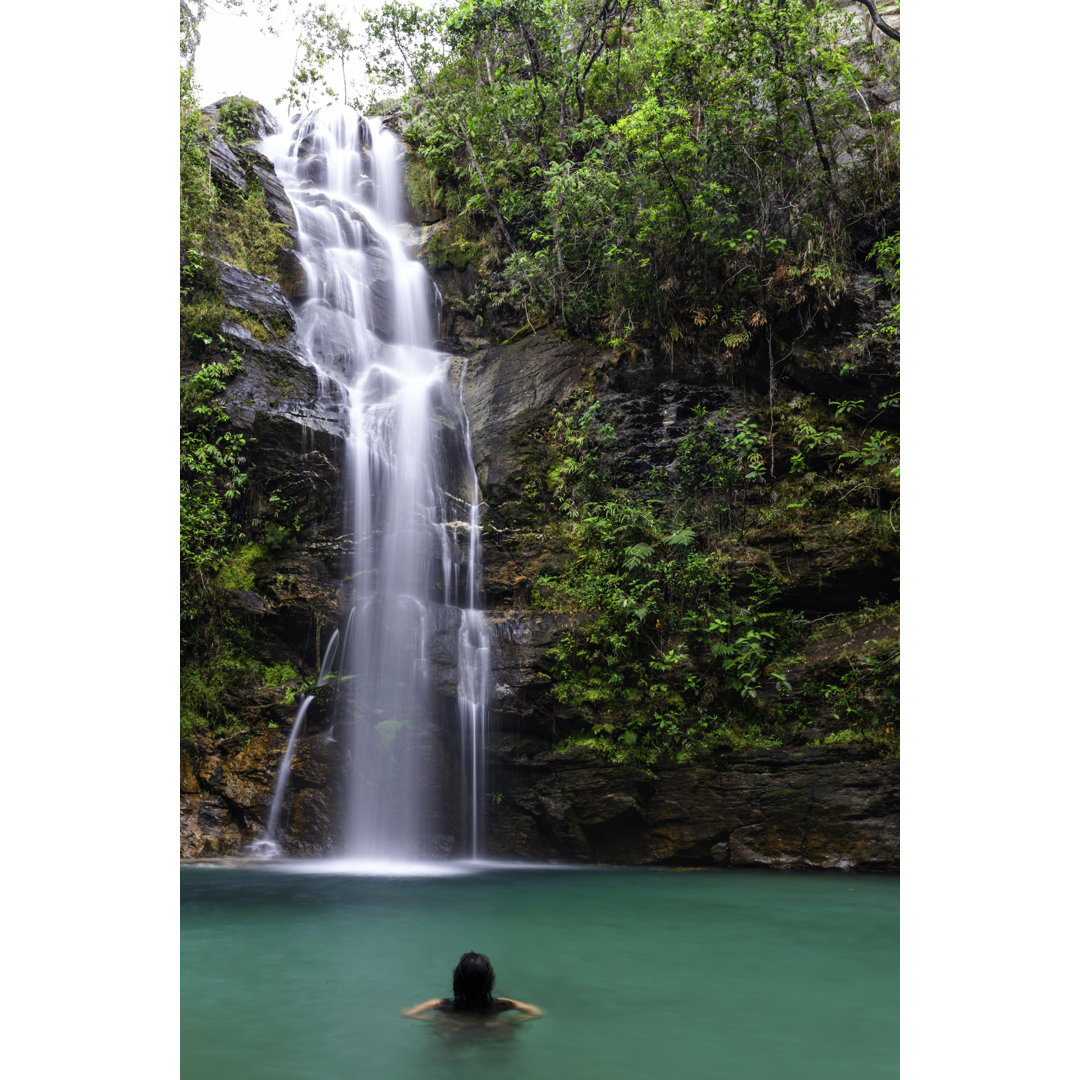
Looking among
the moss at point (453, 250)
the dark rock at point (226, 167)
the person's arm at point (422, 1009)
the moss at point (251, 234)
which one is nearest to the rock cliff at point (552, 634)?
the moss at point (251, 234)

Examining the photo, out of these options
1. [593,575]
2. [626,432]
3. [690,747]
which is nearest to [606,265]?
[626,432]

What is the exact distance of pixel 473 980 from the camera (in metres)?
4.06

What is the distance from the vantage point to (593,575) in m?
9.81

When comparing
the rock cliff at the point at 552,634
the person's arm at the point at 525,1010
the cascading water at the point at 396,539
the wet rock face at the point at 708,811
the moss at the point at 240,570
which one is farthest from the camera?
the moss at the point at 240,570

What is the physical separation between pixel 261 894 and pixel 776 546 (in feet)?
20.8

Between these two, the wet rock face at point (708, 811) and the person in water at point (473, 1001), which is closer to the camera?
the person in water at point (473, 1001)

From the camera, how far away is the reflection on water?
3.79 m

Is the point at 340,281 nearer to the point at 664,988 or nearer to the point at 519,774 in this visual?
the point at 519,774

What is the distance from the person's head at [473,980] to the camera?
4.03 metres

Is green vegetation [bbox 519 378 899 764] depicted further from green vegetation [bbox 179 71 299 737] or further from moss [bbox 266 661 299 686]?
green vegetation [bbox 179 71 299 737]

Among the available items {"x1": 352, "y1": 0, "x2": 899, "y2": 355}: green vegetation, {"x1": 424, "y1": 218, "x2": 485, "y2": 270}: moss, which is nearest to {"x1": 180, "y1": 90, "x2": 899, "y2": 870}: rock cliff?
{"x1": 352, "y1": 0, "x2": 899, "y2": 355}: green vegetation

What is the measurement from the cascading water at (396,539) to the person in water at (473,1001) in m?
4.65

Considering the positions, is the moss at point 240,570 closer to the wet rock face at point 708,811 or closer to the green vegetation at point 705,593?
the green vegetation at point 705,593
